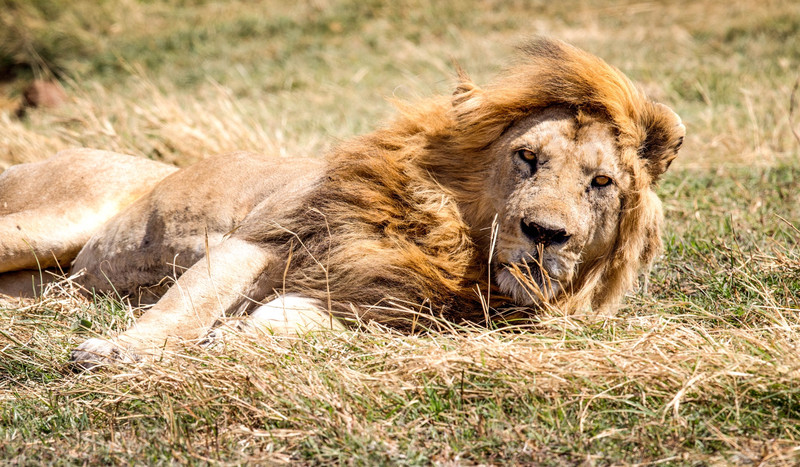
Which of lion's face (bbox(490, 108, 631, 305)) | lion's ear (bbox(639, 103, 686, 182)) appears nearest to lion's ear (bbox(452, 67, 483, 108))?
lion's face (bbox(490, 108, 631, 305))

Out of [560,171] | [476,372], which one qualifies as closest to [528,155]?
[560,171]

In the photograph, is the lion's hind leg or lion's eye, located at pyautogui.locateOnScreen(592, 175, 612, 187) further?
the lion's hind leg

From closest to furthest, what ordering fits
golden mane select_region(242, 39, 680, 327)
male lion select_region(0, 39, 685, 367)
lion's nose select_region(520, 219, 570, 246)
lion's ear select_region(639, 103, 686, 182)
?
1. lion's nose select_region(520, 219, 570, 246)
2. male lion select_region(0, 39, 685, 367)
3. golden mane select_region(242, 39, 680, 327)
4. lion's ear select_region(639, 103, 686, 182)

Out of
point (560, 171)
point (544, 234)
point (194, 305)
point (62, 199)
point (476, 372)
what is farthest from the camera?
point (62, 199)

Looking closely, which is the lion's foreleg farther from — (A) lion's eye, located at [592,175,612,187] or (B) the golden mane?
(A) lion's eye, located at [592,175,612,187]

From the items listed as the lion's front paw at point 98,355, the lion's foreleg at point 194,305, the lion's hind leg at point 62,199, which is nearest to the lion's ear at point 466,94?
the lion's foreleg at point 194,305

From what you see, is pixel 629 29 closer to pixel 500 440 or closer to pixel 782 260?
pixel 782 260

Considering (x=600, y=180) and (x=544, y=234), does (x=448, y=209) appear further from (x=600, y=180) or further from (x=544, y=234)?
(x=600, y=180)

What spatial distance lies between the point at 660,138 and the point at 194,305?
199 cm

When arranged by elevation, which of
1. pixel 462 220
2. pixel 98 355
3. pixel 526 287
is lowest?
pixel 98 355

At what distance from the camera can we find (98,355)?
2912 millimetres

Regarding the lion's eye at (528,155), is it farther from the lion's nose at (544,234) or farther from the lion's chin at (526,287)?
the lion's chin at (526,287)

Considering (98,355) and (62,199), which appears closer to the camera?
(98,355)

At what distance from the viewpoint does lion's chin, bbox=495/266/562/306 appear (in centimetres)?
295
